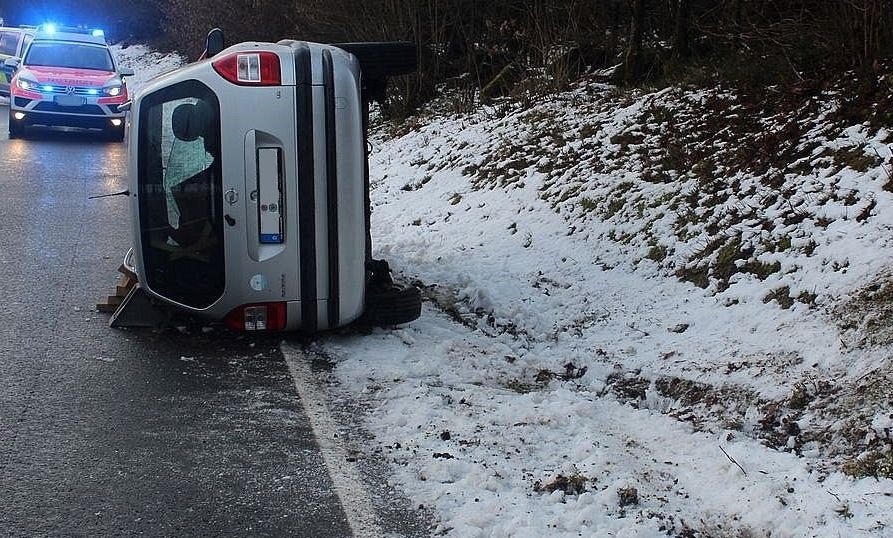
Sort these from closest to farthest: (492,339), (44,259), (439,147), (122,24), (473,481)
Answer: (473,481), (492,339), (44,259), (439,147), (122,24)

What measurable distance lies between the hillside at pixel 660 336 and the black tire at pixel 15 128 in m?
10.6

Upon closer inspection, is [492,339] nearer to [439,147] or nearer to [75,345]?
[75,345]

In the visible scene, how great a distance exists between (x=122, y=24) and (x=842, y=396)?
2129 inches

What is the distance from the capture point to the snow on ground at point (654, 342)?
15.0 ft

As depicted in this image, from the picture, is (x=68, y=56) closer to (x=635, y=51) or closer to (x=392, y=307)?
(x=635, y=51)

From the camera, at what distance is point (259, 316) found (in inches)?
269

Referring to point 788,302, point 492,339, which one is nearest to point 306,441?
point 492,339

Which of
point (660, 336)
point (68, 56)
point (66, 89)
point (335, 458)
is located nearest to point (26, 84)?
point (66, 89)

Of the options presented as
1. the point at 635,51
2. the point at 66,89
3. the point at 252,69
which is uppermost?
the point at 252,69

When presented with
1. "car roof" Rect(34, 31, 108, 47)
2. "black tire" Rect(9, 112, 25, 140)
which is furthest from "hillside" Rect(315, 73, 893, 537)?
"car roof" Rect(34, 31, 108, 47)

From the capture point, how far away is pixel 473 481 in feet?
15.6

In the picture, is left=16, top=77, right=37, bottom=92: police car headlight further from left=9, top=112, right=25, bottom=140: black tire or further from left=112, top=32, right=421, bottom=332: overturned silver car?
left=112, top=32, right=421, bottom=332: overturned silver car

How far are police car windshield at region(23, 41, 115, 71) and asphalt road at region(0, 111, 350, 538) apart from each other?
11.5 metres

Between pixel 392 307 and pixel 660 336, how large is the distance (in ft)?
6.29
